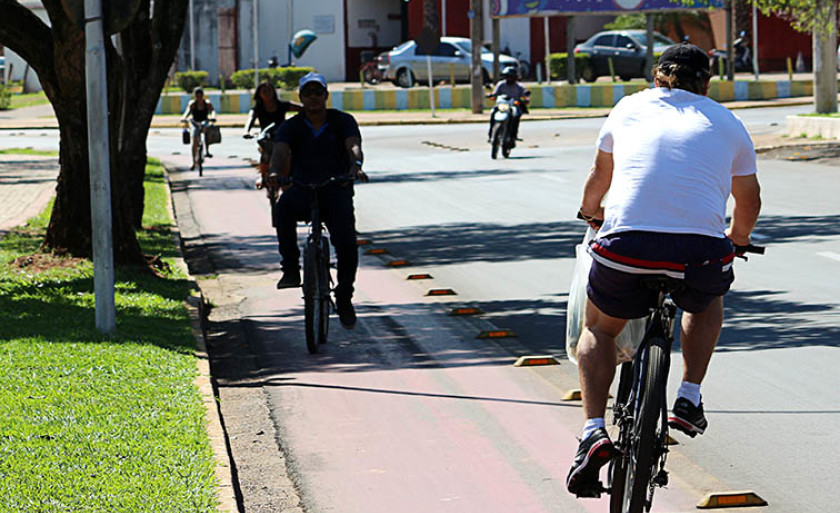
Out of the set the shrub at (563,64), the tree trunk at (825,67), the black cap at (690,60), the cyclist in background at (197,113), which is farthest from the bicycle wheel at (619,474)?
the shrub at (563,64)

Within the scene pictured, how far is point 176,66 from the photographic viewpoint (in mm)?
64875

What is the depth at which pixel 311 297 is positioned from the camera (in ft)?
31.0

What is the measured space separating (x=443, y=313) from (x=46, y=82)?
163 inches

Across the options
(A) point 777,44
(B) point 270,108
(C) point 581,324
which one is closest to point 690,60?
Answer: (C) point 581,324

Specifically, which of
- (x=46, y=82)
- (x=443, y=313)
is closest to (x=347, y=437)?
(x=443, y=313)

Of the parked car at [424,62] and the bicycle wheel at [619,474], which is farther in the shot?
the parked car at [424,62]

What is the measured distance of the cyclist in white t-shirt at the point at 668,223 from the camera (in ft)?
16.2

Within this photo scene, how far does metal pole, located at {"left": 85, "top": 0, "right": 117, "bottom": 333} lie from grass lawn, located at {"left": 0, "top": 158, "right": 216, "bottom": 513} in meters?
0.24

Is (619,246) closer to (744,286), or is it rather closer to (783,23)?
(744,286)

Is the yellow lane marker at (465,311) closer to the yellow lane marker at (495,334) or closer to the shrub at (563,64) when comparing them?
the yellow lane marker at (495,334)

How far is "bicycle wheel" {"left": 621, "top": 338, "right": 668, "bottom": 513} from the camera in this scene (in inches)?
188

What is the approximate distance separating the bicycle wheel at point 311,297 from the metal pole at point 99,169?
3.97 ft

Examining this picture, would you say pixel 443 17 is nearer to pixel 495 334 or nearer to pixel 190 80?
pixel 190 80

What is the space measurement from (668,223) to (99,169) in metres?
5.41
